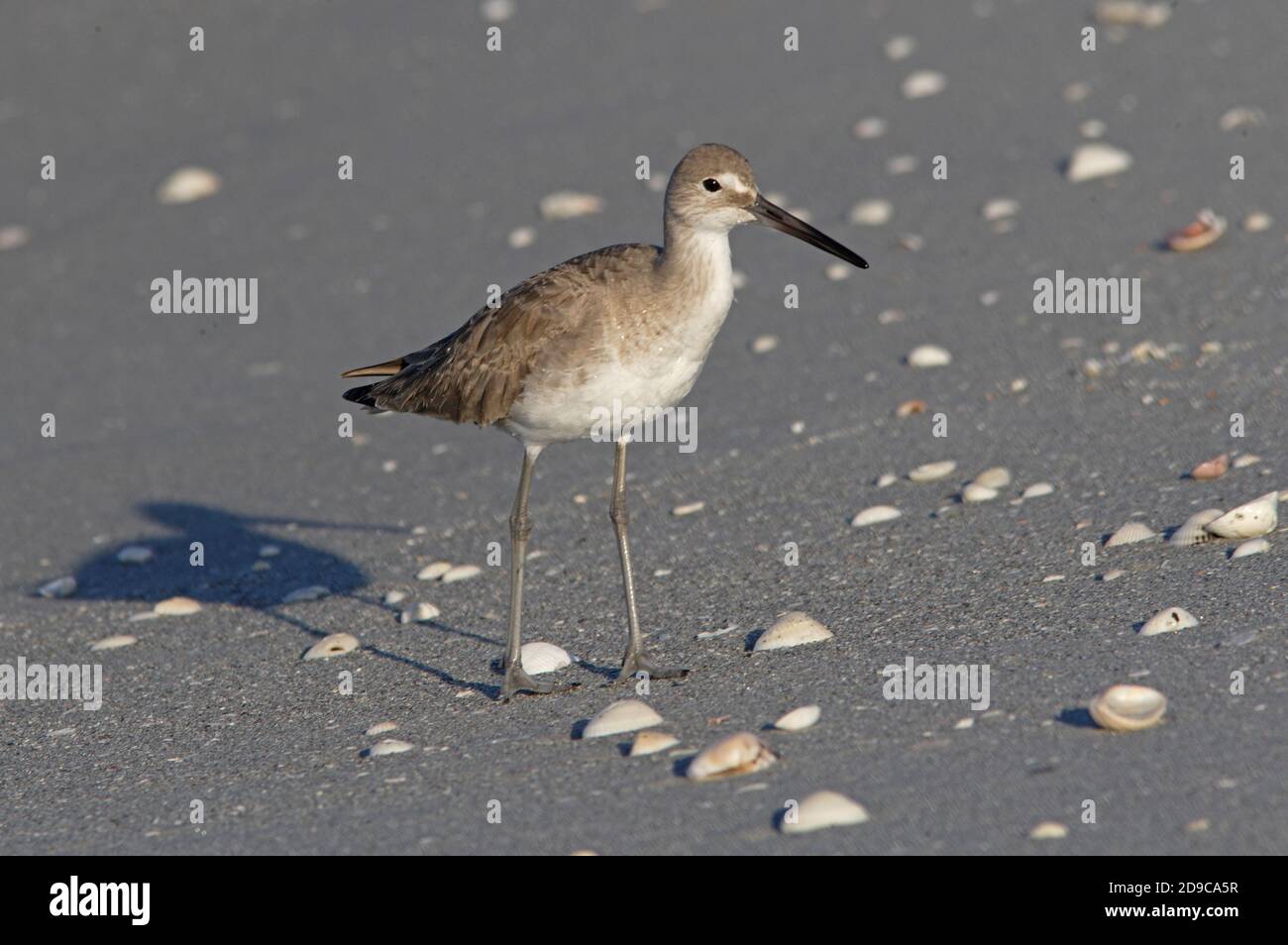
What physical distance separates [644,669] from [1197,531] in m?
1.94

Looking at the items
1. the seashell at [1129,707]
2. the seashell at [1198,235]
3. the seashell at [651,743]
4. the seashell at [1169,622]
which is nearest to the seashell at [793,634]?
the seashell at [651,743]

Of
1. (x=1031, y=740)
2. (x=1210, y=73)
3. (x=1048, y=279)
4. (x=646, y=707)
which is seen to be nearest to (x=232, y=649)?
(x=646, y=707)

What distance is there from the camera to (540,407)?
18.9 ft

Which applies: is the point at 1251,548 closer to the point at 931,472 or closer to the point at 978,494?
the point at 978,494

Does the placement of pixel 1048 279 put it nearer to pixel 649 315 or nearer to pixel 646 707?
pixel 649 315

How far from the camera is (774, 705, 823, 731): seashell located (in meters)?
4.89

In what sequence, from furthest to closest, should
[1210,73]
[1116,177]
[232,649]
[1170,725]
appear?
[1210,73]
[1116,177]
[232,649]
[1170,725]

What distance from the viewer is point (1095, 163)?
30.6 feet

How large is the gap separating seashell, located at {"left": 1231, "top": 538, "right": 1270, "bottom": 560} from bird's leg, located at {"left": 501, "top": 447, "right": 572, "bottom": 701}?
7.39ft

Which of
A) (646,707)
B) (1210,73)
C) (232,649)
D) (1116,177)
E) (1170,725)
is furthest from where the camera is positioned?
(1210,73)

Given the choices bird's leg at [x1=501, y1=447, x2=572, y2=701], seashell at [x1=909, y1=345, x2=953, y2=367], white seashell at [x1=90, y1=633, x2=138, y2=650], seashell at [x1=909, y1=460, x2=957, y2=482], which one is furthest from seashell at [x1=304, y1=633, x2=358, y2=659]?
seashell at [x1=909, y1=345, x2=953, y2=367]

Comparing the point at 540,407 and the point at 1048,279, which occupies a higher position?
the point at 1048,279

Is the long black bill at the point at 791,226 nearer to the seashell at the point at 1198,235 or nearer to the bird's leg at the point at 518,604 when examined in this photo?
the bird's leg at the point at 518,604

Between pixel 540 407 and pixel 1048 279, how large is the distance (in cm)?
363
